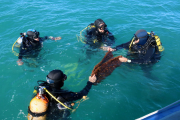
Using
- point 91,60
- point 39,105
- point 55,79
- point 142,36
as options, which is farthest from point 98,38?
point 39,105

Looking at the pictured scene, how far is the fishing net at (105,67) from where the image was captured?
549cm

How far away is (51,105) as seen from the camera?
3.50 meters

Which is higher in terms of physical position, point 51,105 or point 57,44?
point 57,44

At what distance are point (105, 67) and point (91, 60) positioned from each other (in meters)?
1.02

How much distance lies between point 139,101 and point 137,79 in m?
1.09

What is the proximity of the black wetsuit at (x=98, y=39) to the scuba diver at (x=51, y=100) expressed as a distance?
13.0 feet

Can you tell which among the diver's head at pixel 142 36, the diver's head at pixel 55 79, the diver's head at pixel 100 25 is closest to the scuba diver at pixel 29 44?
the diver's head at pixel 100 25

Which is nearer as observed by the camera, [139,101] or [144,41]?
[139,101]

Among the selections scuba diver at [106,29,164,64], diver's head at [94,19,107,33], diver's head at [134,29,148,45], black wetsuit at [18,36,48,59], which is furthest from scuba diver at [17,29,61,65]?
diver's head at [134,29,148,45]

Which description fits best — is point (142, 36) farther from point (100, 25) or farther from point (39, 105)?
point (39, 105)

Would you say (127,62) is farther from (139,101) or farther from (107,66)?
(139,101)

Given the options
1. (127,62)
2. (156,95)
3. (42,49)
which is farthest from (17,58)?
(156,95)

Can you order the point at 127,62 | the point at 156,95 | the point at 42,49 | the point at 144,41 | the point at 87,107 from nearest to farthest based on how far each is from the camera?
1. the point at 87,107
2. the point at 156,95
3. the point at 144,41
4. the point at 127,62
5. the point at 42,49

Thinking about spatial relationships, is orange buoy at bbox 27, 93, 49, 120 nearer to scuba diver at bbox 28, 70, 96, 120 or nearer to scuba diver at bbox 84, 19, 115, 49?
scuba diver at bbox 28, 70, 96, 120
